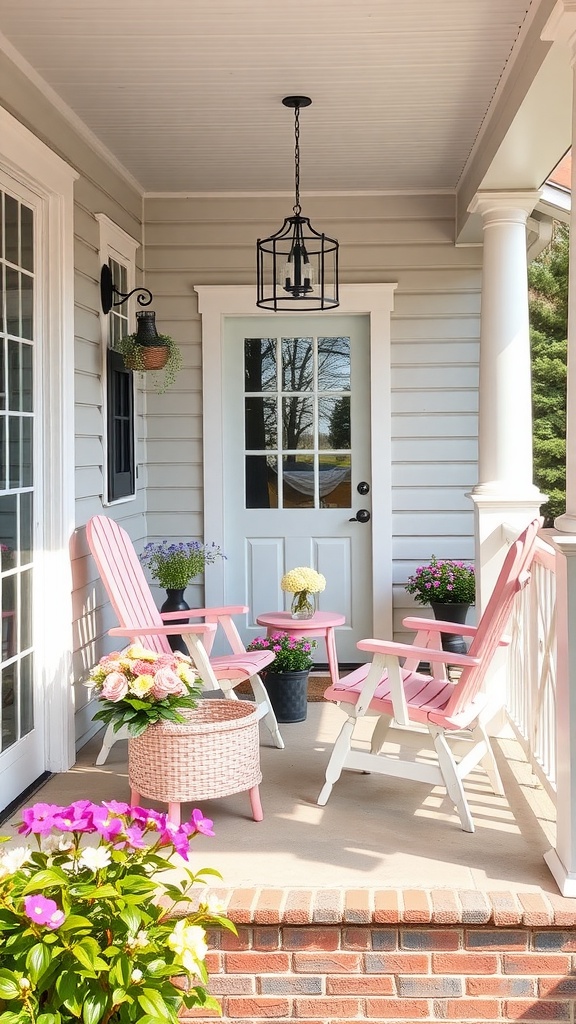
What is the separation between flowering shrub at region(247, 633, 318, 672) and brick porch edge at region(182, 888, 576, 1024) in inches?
77.0

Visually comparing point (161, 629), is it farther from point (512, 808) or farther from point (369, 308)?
point (369, 308)

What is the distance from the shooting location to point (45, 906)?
1.77 metres

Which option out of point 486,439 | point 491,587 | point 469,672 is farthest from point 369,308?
point 469,672

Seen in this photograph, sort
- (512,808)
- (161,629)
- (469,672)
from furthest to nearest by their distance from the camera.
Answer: (161,629) < (512,808) < (469,672)

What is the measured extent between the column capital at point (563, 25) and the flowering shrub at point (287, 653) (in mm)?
2715

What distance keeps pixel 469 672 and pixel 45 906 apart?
6.25 feet

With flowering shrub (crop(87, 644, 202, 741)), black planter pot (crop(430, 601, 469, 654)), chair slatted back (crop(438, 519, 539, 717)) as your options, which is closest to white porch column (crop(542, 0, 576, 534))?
chair slatted back (crop(438, 519, 539, 717))

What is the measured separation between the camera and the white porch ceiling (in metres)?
3.40

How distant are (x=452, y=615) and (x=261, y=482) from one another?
1372mm

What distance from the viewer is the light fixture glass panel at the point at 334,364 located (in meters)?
6.00

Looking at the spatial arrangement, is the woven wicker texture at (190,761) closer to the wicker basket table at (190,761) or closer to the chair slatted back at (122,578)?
the wicker basket table at (190,761)

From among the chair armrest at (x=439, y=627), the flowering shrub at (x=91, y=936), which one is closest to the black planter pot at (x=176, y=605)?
the chair armrest at (x=439, y=627)

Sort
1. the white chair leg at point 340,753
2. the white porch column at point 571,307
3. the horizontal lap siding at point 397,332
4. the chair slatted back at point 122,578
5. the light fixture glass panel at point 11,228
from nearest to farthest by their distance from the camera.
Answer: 1. the white porch column at point 571,307
2. the white chair leg at point 340,753
3. the light fixture glass panel at point 11,228
4. the chair slatted back at point 122,578
5. the horizontal lap siding at point 397,332

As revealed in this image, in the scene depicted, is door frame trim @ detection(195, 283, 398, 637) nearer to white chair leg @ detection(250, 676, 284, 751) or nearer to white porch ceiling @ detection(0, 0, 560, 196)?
white porch ceiling @ detection(0, 0, 560, 196)
